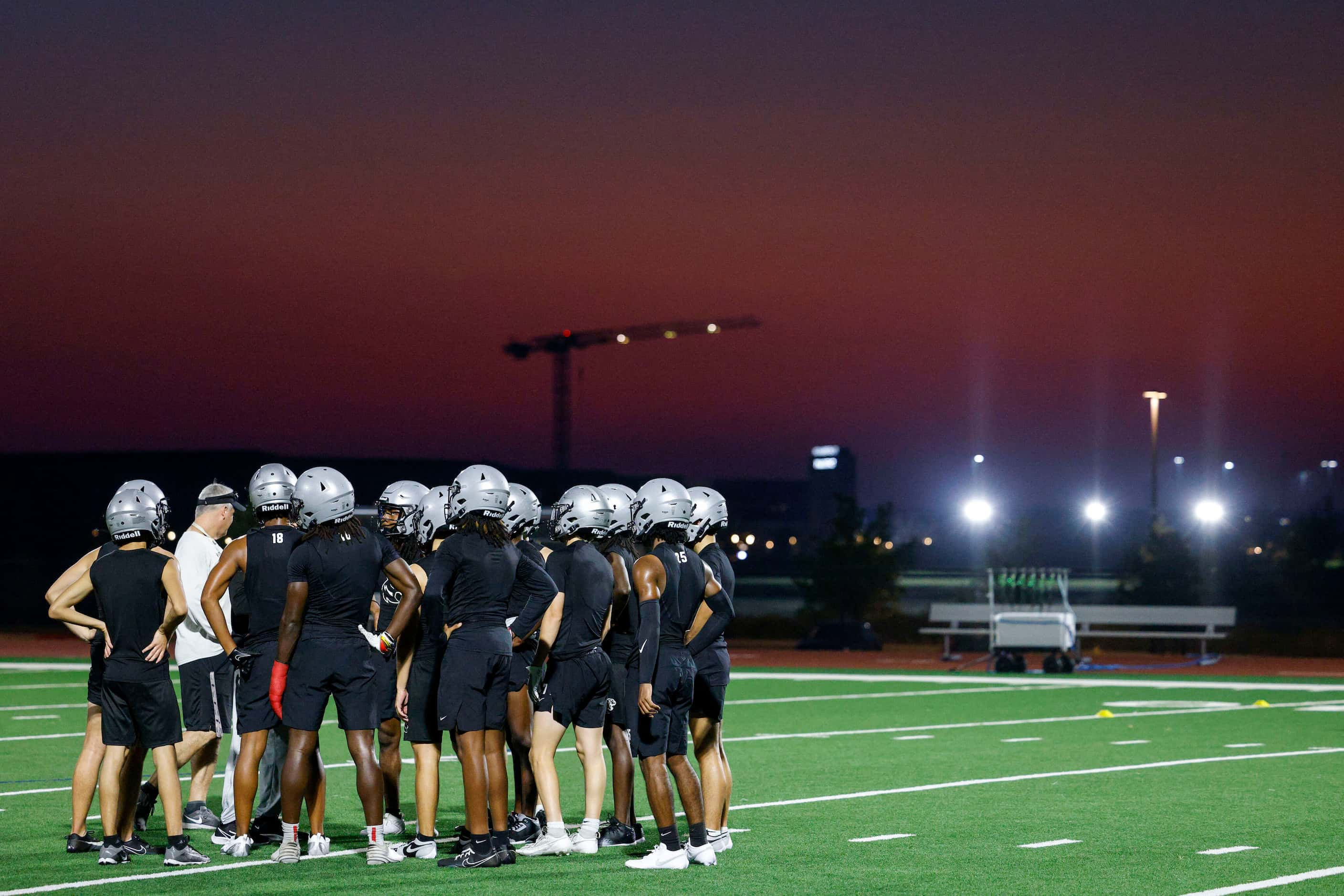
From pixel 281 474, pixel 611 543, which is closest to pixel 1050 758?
pixel 611 543

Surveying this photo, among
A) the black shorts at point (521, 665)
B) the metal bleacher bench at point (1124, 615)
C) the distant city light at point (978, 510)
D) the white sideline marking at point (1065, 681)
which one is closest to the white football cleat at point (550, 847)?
the black shorts at point (521, 665)

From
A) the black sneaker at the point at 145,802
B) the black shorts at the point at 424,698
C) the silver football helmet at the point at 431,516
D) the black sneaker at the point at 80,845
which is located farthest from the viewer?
the silver football helmet at the point at 431,516

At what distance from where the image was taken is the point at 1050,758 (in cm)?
1455

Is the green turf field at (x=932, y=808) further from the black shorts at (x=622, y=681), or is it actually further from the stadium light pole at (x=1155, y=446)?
the stadium light pole at (x=1155, y=446)

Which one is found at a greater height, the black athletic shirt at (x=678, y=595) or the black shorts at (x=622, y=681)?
the black athletic shirt at (x=678, y=595)

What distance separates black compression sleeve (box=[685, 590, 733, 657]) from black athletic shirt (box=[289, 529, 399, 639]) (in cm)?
168

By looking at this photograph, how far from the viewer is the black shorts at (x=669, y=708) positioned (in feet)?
29.3

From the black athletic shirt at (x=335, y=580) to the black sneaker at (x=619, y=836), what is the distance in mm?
1925

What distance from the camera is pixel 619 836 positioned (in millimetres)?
9812

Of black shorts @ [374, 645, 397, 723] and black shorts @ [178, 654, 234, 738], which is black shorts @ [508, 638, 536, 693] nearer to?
black shorts @ [374, 645, 397, 723]

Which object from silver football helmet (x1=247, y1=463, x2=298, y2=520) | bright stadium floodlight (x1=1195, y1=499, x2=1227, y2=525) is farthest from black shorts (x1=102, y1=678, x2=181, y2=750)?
bright stadium floodlight (x1=1195, y1=499, x2=1227, y2=525)

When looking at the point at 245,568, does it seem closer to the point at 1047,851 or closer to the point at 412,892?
the point at 412,892

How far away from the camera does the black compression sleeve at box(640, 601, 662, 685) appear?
880 centimetres

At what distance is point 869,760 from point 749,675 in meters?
12.8
